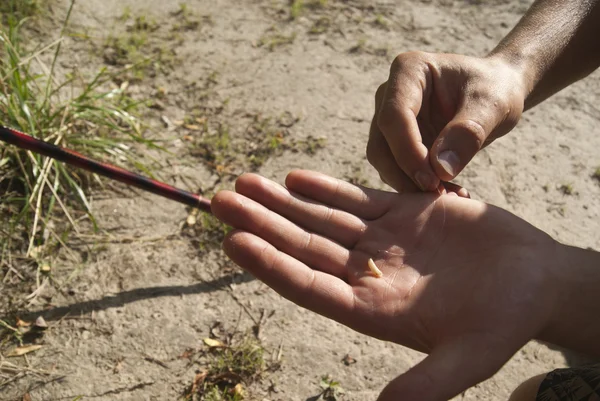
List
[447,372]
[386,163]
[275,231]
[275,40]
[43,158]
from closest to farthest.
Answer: [447,372] < [275,231] < [386,163] < [43,158] < [275,40]

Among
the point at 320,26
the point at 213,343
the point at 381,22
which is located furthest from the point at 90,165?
the point at 381,22

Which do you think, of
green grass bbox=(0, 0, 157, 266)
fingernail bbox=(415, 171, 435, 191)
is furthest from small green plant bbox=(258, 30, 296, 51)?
fingernail bbox=(415, 171, 435, 191)

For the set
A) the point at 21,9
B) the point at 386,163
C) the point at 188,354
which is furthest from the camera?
the point at 21,9

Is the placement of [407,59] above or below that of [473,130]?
above

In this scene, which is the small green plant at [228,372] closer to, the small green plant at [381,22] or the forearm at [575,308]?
the forearm at [575,308]

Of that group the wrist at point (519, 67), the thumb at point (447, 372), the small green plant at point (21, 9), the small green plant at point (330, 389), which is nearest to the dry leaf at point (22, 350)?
the small green plant at point (330, 389)

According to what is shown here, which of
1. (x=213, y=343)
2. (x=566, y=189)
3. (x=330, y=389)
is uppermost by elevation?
(x=566, y=189)

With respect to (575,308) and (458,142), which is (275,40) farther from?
(575,308)
